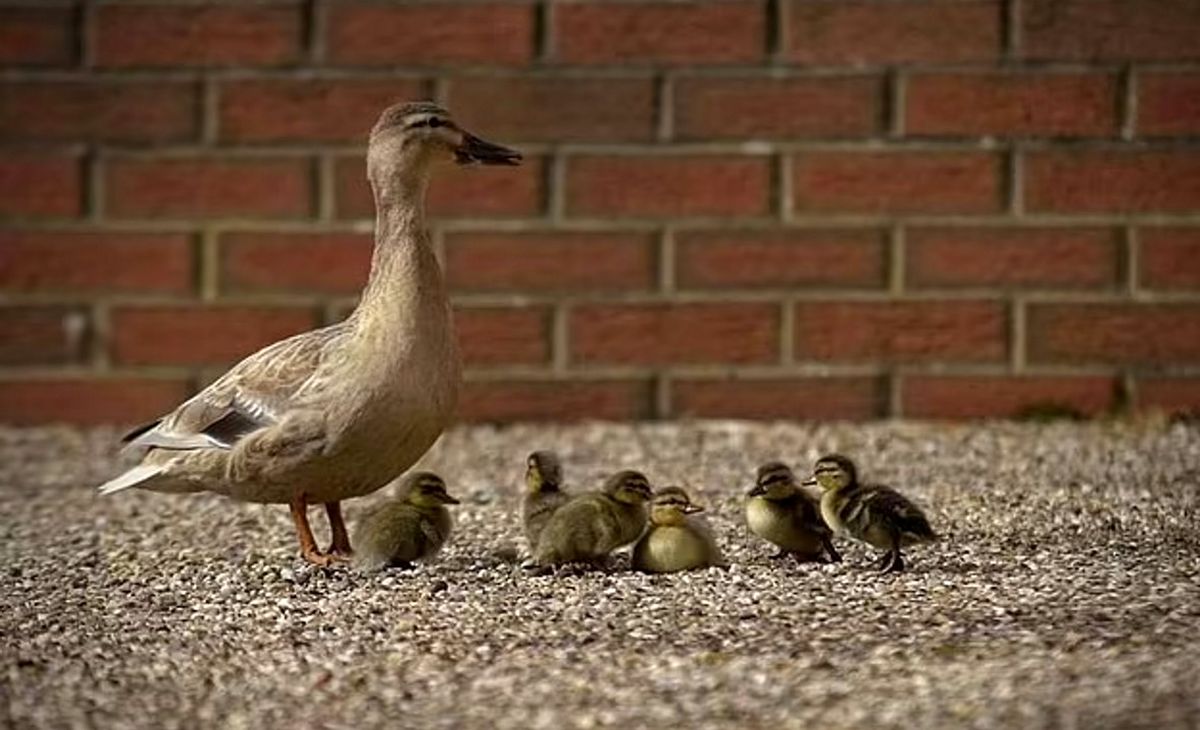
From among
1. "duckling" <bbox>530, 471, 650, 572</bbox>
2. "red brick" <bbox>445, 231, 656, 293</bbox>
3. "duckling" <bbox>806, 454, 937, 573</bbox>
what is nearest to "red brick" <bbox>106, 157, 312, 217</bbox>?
"red brick" <bbox>445, 231, 656, 293</bbox>

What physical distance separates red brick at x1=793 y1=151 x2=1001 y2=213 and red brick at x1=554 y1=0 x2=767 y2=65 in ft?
1.21

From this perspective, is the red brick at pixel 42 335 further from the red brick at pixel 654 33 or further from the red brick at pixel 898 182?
the red brick at pixel 898 182

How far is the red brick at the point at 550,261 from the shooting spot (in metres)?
7.04

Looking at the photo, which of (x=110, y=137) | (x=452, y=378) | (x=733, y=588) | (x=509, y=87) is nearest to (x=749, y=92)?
(x=509, y=87)

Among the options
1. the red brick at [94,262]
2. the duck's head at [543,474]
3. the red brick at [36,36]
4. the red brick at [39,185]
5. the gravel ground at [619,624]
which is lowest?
the gravel ground at [619,624]

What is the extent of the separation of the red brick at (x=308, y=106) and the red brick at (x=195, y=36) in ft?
0.27

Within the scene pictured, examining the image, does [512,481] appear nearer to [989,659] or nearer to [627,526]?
[627,526]

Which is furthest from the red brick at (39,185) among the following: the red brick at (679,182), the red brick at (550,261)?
Answer: the red brick at (679,182)

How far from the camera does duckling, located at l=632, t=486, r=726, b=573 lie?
4.76 m

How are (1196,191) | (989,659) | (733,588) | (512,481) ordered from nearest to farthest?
(989,659) < (733,588) < (512,481) < (1196,191)

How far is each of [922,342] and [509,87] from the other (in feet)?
4.39

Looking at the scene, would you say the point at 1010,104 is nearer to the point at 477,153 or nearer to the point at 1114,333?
the point at 1114,333

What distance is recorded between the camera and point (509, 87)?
704cm

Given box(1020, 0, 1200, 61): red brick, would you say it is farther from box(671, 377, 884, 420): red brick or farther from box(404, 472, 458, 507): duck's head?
box(404, 472, 458, 507): duck's head
